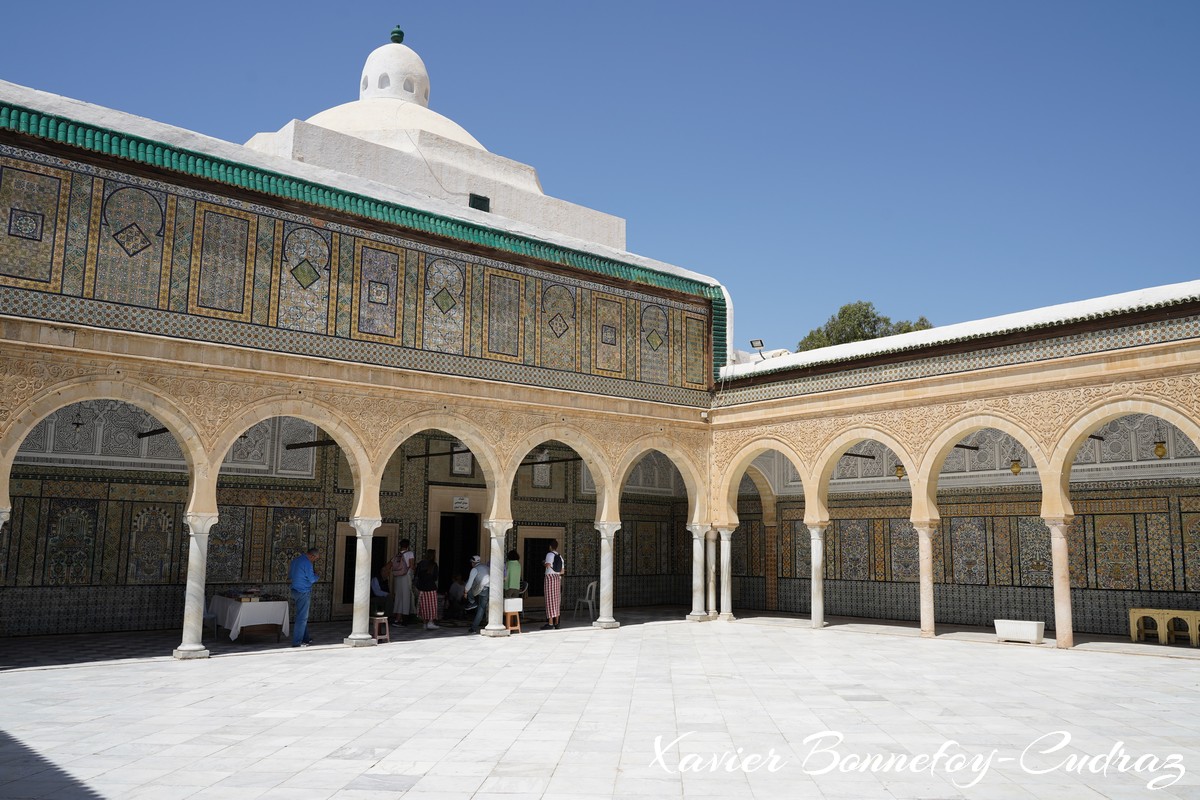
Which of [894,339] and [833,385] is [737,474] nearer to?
[833,385]

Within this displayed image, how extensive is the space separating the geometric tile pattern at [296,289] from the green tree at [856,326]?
51.0 ft

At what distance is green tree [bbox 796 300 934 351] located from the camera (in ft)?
91.1

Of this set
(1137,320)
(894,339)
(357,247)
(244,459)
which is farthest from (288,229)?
(1137,320)

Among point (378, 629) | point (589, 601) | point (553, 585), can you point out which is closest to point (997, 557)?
point (589, 601)

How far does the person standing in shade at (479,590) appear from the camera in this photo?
11.7m

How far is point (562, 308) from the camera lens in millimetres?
12539

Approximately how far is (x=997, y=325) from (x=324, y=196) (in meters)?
7.96

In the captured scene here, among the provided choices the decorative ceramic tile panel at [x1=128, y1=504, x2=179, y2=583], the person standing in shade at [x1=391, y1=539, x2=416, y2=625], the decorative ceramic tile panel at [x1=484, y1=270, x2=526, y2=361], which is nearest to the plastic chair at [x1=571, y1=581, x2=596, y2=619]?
the person standing in shade at [x1=391, y1=539, x2=416, y2=625]

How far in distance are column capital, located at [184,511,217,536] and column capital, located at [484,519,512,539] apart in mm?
3275

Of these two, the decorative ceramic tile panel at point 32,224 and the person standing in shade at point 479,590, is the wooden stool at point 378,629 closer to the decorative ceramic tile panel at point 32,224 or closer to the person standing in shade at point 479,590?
the person standing in shade at point 479,590

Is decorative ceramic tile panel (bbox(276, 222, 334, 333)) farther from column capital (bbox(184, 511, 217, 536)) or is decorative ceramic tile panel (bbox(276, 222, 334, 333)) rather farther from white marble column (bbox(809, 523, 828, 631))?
white marble column (bbox(809, 523, 828, 631))

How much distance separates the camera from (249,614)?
10.1m

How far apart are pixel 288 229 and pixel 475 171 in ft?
18.6

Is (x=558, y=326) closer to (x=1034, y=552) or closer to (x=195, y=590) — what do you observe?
(x=195, y=590)
